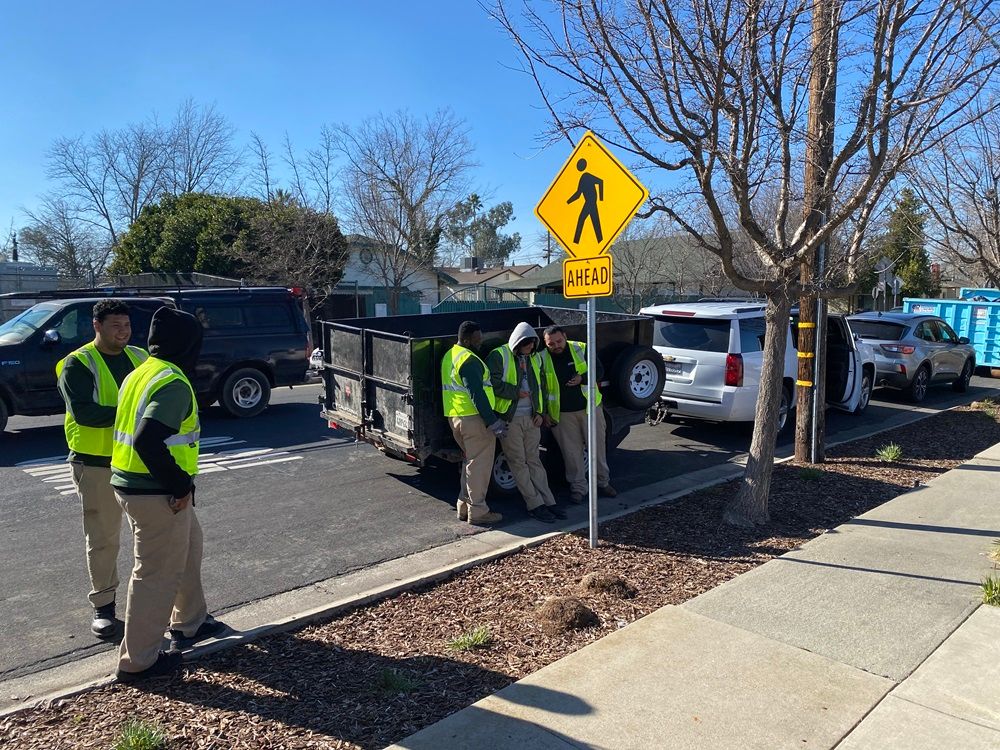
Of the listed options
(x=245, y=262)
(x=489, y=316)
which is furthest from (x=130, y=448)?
(x=245, y=262)

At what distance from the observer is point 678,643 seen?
417 cm

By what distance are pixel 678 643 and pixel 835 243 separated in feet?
27.9

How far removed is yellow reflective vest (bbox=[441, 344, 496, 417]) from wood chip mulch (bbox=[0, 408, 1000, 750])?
4.34ft

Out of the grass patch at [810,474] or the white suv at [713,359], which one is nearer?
the grass patch at [810,474]

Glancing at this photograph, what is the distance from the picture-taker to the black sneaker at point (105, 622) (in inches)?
173

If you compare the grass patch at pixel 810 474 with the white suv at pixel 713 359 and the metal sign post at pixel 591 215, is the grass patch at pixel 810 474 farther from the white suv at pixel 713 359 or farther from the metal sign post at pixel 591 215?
the metal sign post at pixel 591 215

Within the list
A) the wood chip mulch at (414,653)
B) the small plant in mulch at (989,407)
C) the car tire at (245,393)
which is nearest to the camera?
the wood chip mulch at (414,653)

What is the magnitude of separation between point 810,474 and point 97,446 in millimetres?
6848

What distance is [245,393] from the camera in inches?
462

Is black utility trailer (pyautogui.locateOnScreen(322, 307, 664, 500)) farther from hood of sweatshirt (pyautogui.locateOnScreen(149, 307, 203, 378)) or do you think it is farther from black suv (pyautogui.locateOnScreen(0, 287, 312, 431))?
black suv (pyautogui.locateOnScreen(0, 287, 312, 431))

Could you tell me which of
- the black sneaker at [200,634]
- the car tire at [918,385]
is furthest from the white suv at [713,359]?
the black sneaker at [200,634]

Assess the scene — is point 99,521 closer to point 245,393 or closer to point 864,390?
point 245,393

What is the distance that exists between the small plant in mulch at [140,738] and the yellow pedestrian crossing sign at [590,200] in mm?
3877

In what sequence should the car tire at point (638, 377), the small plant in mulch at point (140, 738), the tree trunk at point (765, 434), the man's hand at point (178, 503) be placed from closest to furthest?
the small plant in mulch at point (140, 738)
the man's hand at point (178, 503)
the tree trunk at point (765, 434)
the car tire at point (638, 377)
